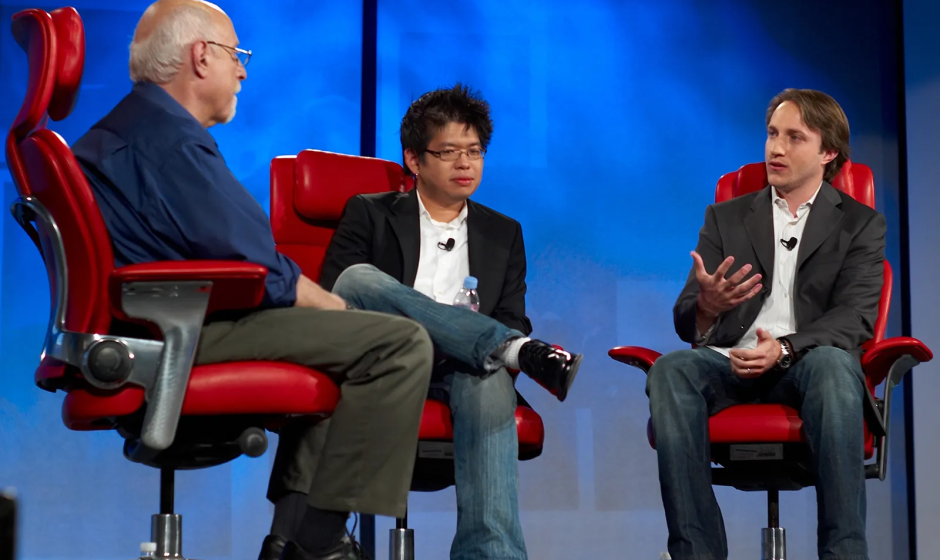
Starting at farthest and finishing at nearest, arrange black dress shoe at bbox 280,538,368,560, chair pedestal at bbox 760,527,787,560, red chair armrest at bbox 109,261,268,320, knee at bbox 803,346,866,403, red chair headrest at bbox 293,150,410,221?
red chair headrest at bbox 293,150,410,221 < chair pedestal at bbox 760,527,787,560 < knee at bbox 803,346,866,403 < black dress shoe at bbox 280,538,368,560 < red chair armrest at bbox 109,261,268,320

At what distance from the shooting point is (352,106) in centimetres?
384

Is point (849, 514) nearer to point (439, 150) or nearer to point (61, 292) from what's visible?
point (439, 150)

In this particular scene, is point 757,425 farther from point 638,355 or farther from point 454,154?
point 454,154

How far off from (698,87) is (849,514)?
2.15m

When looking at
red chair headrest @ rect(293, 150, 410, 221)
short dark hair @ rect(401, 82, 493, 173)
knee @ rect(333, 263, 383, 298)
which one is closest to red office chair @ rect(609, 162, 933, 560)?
knee @ rect(333, 263, 383, 298)

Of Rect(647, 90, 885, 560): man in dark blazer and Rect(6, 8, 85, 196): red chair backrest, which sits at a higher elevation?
Rect(6, 8, 85, 196): red chair backrest

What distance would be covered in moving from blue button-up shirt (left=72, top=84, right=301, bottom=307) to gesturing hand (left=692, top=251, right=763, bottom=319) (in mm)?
1136

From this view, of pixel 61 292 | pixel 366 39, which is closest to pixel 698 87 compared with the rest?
pixel 366 39

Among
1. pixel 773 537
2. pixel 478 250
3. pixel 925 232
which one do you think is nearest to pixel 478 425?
pixel 478 250

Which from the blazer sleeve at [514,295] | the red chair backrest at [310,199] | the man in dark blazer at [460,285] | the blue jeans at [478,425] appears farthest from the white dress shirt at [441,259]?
the blue jeans at [478,425]

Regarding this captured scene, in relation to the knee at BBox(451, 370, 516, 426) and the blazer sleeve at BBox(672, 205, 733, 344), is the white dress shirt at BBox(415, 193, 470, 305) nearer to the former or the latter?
the knee at BBox(451, 370, 516, 426)

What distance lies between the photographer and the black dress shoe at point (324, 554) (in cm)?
206

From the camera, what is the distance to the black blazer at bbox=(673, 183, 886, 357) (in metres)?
2.75

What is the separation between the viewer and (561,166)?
397 centimetres
